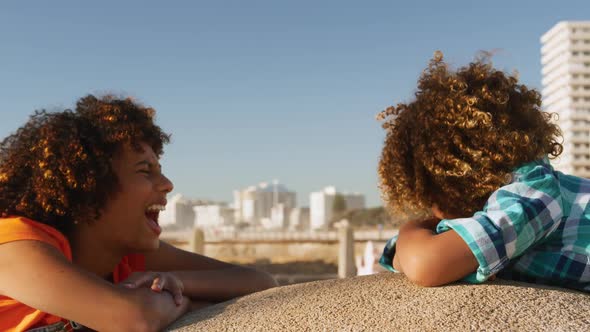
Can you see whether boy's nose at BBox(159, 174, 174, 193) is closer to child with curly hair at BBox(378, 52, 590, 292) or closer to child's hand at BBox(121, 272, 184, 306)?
child's hand at BBox(121, 272, 184, 306)

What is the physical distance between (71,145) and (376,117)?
1418 mm

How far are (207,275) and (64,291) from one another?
0.82 metres

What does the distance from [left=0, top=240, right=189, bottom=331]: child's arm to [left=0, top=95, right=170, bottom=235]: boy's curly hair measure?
306mm

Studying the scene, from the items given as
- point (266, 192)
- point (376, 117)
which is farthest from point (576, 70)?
point (266, 192)

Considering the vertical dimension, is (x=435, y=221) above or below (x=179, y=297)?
above

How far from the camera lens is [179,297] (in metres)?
2.65

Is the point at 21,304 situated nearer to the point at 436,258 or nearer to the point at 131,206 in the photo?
the point at 131,206

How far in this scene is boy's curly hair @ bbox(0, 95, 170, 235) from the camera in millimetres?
2619

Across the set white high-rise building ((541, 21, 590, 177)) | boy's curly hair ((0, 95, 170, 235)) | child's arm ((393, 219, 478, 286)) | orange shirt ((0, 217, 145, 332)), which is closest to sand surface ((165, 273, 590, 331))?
child's arm ((393, 219, 478, 286))

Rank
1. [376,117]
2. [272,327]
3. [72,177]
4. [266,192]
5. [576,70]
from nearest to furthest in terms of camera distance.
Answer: [272,327]
[72,177]
[376,117]
[576,70]
[266,192]

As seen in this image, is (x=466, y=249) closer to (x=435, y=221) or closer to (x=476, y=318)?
(x=476, y=318)

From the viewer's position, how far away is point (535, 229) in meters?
2.29

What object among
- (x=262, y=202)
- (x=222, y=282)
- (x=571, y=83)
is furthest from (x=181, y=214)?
(x=222, y=282)

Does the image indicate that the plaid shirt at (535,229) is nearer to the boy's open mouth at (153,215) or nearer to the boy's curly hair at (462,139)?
the boy's curly hair at (462,139)
